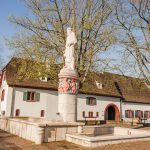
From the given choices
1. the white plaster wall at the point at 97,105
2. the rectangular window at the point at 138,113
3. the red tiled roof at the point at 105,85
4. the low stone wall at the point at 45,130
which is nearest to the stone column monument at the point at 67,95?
the low stone wall at the point at 45,130

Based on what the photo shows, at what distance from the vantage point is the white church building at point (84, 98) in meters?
30.5

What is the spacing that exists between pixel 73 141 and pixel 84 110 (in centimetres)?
2429

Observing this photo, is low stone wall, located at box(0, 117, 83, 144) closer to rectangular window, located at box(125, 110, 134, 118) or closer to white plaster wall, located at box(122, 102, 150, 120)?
white plaster wall, located at box(122, 102, 150, 120)

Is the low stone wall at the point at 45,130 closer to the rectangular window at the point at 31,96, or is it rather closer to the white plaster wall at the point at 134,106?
the rectangular window at the point at 31,96

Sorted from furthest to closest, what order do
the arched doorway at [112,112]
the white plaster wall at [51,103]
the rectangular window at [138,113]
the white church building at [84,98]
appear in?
the rectangular window at [138,113] → the arched doorway at [112,112] → the white plaster wall at [51,103] → the white church building at [84,98]

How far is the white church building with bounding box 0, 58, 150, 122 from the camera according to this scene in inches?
1200

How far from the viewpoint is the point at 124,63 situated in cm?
2059

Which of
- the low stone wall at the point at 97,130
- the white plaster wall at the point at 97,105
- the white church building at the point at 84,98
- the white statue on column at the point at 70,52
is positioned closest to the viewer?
the low stone wall at the point at 97,130

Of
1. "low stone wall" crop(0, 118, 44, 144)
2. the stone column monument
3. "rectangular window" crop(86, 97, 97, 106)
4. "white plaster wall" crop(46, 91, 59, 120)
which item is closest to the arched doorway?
"rectangular window" crop(86, 97, 97, 106)

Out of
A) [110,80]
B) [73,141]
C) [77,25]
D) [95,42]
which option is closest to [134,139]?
[73,141]

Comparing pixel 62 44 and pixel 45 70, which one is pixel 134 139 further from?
pixel 62 44

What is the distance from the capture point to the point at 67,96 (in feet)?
47.6

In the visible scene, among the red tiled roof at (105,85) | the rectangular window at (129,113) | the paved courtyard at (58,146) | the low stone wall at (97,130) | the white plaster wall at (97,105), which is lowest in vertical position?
the paved courtyard at (58,146)

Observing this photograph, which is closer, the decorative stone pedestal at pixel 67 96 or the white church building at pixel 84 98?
the decorative stone pedestal at pixel 67 96
